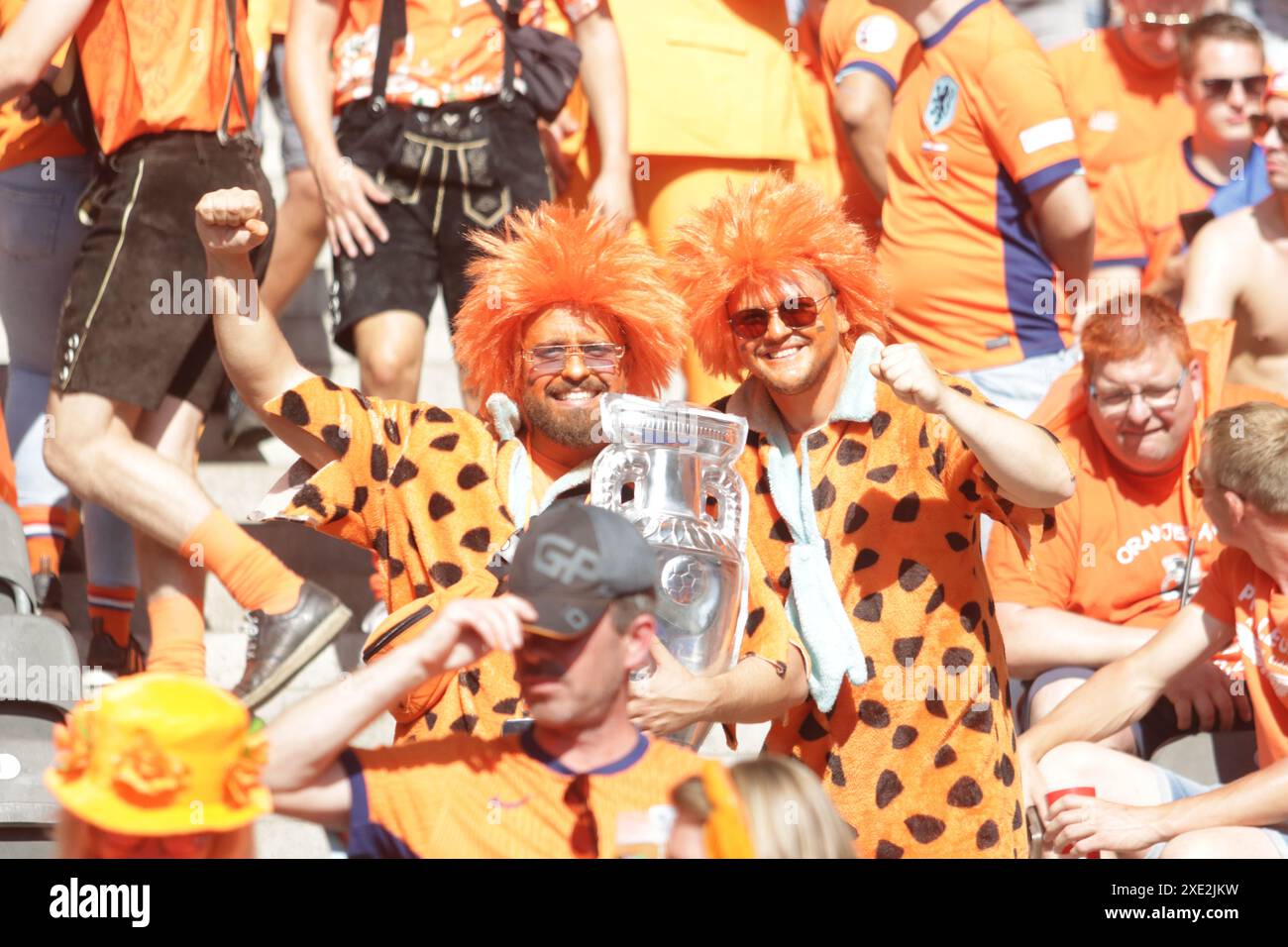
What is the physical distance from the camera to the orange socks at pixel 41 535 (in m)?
4.73

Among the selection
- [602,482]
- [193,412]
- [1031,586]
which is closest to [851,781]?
[602,482]

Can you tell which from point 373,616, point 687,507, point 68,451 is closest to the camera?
point 687,507

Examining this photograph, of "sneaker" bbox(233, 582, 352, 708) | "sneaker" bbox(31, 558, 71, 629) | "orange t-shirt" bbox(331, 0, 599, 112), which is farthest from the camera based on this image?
"orange t-shirt" bbox(331, 0, 599, 112)

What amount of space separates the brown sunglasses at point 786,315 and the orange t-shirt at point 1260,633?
41.5 inches

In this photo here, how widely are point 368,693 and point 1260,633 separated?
6.94 feet

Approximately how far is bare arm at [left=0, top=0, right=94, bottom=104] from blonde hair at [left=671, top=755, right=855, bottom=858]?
8.44ft

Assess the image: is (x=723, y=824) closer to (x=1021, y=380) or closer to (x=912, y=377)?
(x=912, y=377)

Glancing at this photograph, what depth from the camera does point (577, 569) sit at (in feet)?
8.55

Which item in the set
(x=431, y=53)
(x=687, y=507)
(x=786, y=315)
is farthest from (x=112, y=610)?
(x=786, y=315)

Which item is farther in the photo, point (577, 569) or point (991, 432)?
point (991, 432)

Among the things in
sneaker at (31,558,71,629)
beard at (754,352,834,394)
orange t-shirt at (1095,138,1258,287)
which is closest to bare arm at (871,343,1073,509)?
beard at (754,352,834,394)

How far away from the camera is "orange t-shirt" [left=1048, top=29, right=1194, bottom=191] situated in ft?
18.2

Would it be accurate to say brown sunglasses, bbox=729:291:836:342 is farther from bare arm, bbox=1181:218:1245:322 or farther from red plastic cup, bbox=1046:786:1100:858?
bare arm, bbox=1181:218:1245:322

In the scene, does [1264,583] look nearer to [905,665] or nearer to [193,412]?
[905,665]
